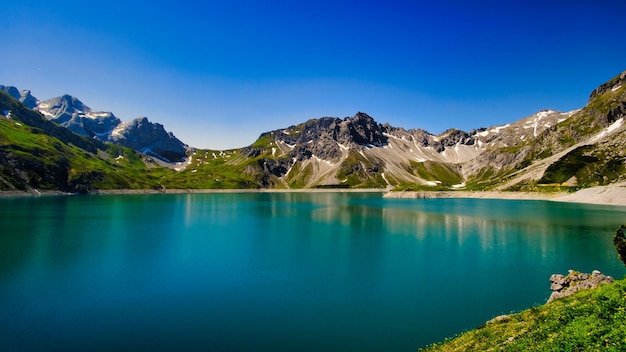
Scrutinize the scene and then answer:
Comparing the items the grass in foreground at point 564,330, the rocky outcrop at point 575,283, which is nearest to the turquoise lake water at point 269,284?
the rocky outcrop at point 575,283

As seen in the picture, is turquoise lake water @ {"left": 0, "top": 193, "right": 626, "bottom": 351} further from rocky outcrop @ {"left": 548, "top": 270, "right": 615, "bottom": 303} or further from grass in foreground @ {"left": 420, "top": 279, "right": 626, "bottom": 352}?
grass in foreground @ {"left": 420, "top": 279, "right": 626, "bottom": 352}

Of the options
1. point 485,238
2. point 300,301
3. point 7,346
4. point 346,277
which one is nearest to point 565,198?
point 485,238

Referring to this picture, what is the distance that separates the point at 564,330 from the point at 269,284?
107 feet

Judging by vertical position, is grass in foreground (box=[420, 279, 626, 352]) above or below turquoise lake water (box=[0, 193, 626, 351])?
above

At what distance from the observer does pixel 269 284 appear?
4356 cm

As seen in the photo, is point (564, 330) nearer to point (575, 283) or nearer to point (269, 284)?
point (575, 283)

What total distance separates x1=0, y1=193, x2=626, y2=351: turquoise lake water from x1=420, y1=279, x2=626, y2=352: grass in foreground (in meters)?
5.65

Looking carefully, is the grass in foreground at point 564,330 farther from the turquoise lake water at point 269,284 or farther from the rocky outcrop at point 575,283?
the rocky outcrop at point 575,283

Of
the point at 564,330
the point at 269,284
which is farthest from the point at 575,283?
the point at 269,284

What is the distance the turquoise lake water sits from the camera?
95.0 feet

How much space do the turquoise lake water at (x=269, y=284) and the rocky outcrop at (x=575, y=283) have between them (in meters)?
4.16

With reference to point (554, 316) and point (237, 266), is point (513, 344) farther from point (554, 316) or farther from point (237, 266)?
point (237, 266)

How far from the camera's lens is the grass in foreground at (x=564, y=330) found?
50.1 feet

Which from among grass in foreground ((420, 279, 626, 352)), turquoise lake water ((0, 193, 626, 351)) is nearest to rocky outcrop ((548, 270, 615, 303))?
turquoise lake water ((0, 193, 626, 351))
